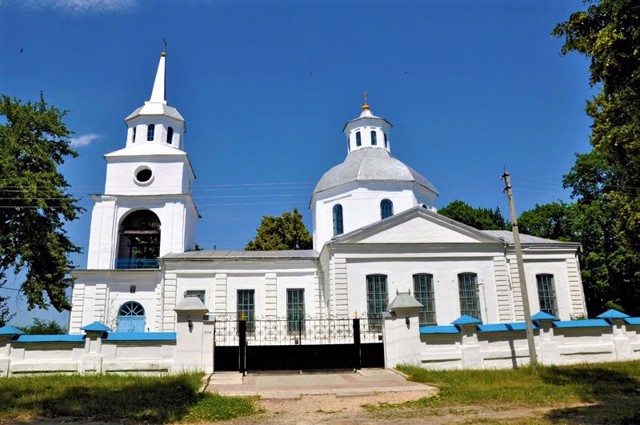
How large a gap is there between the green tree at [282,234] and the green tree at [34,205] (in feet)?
46.8

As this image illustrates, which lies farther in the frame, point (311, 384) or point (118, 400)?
point (311, 384)

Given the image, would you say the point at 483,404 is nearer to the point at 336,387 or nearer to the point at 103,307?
the point at 336,387

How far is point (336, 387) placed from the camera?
1137cm

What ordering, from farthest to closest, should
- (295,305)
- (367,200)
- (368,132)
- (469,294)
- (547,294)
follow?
(368,132) < (367,200) < (295,305) < (547,294) < (469,294)

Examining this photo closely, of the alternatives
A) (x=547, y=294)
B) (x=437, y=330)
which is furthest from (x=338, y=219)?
(x=437, y=330)

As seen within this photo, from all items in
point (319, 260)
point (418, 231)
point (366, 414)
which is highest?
point (418, 231)

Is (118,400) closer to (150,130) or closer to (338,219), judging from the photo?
(338,219)

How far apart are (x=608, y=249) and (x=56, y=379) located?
2867 cm

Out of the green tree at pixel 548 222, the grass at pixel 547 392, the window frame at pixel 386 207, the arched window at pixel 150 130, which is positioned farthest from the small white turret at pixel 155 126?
the green tree at pixel 548 222

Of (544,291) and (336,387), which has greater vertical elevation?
(544,291)

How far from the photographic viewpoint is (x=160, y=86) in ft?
91.0

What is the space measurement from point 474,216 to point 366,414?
99.8 ft

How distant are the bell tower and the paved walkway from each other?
41.2 ft

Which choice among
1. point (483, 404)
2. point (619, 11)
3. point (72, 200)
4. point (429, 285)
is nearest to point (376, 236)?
point (429, 285)
